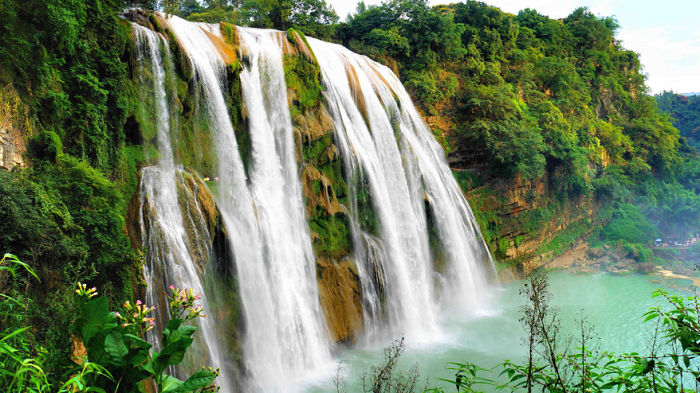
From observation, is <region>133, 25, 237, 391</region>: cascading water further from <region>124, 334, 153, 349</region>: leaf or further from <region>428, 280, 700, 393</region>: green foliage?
<region>428, 280, 700, 393</region>: green foliage

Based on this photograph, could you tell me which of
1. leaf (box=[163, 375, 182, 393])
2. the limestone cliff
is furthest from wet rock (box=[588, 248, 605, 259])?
leaf (box=[163, 375, 182, 393])

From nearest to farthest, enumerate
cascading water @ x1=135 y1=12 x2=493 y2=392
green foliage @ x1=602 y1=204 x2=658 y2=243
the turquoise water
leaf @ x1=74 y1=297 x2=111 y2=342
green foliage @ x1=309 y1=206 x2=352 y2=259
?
leaf @ x1=74 y1=297 x2=111 y2=342 < cascading water @ x1=135 y1=12 x2=493 y2=392 < the turquoise water < green foliage @ x1=309 y1=206 x2=352 y2=259 < green foliage @ x1=602 y1=204 x2=658 y2=243

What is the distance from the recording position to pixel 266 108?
448 inches

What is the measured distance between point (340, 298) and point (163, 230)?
5.04 m

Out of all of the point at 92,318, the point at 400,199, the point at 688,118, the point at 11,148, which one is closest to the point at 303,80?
the point at 400,199

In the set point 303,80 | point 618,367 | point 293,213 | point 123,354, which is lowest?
point 618,367

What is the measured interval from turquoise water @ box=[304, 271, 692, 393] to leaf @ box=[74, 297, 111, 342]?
6309 millimetres

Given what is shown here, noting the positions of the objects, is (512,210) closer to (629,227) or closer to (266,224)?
(629,227)

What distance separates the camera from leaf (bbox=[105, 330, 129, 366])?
2281mm

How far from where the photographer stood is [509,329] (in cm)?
1235

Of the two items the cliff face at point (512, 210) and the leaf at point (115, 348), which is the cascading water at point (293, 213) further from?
the leaf at point (115, 348)

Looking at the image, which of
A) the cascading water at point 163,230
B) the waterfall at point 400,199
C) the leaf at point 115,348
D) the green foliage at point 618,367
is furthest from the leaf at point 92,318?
the waterfall at point 400,199

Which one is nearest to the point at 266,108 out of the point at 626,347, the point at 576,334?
the point at 576,334

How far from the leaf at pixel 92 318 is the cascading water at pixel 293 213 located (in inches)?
210
